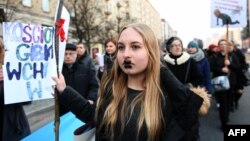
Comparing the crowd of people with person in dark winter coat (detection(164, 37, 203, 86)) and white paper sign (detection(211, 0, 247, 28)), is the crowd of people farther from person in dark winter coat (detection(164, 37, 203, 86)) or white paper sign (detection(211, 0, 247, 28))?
white paper sign (detection(211, 0, 247, 28))

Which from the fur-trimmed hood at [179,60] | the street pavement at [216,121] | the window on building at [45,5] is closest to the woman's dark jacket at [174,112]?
the fur-trimmed hood at [179,60]

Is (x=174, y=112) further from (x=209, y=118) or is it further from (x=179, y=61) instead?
(x=209, y=118)

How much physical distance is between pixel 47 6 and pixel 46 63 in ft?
99.0

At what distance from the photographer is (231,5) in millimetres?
8172

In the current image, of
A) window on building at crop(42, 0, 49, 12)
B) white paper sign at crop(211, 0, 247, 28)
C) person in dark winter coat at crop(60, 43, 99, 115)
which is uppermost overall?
window on building at crop(42, 0, 49, 12)

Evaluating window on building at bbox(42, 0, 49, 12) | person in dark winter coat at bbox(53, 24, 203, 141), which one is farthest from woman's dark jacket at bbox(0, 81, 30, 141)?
window on building at bbox(42, 0, 49, 12)

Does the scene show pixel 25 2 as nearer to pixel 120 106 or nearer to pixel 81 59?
pixel 81 59

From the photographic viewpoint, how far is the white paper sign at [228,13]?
8156mm

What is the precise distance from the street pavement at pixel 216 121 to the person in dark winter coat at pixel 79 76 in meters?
2.64

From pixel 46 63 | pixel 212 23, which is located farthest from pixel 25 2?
pixel 46 63

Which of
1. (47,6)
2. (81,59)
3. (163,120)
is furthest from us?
(47,6)

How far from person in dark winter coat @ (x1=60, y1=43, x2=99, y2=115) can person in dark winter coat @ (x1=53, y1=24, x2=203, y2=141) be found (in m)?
2.66

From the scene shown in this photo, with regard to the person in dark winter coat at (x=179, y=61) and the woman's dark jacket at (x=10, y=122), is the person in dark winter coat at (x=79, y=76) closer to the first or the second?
the woman's dark jacket at (x=10, y=122)

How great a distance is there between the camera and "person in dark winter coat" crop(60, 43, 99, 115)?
4.85 m
